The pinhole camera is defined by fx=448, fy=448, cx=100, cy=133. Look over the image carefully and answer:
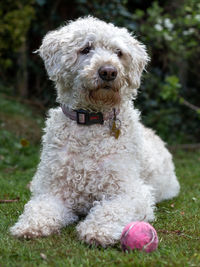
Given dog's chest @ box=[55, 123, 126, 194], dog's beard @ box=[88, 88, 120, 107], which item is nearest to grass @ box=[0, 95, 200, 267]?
dog's chest @ box=[55, 123, 126, 194]

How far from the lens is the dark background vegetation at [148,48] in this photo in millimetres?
8570

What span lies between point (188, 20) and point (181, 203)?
4.71 m

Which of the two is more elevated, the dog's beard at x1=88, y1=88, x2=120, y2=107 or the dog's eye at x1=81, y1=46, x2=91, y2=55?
the dog's eye at x1=81, y1=46, x2=91, y2=55

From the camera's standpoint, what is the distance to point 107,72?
331 centimetres

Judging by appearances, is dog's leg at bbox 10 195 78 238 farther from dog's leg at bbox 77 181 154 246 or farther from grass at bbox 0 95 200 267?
dog's leg at bbox 77 181 154 246

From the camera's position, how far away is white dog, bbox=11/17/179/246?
133 inches

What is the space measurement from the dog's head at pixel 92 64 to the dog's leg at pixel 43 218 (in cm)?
81

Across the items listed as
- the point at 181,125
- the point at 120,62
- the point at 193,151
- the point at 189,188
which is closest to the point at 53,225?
the point at 120,62

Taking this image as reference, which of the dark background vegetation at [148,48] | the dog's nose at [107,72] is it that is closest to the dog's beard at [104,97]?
the dog's nose at [107,72]

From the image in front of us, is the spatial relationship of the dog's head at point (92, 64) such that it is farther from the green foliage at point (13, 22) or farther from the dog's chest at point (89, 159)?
the green foliage at point (13, 22)

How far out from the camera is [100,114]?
3.67 meters

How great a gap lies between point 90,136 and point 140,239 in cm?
112

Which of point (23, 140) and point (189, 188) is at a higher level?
point (189, 188)

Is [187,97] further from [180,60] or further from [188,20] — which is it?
[188,20]
